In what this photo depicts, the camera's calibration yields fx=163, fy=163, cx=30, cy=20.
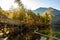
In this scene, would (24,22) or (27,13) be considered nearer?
(24,22)

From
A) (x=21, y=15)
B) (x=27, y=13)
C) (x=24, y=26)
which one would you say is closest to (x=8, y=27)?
(x=24, y=26)

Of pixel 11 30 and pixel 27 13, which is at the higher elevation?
pixel 27 13

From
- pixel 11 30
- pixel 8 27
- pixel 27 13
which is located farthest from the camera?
pixel 27 13

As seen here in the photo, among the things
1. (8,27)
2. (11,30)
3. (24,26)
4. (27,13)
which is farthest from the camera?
(27,13)

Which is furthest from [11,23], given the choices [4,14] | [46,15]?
[46,15]

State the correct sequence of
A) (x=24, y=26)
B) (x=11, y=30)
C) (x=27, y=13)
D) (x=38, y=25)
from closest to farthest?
(x=11, y=30) < (x=24, y=26) < (x=38, y=25) < (x=27, y=13)

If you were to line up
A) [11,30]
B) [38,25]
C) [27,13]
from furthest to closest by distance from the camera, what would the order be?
[27,13] < [38,25] < [11,30]

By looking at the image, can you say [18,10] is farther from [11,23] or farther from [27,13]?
[11,23]

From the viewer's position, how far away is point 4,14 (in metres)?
5.49

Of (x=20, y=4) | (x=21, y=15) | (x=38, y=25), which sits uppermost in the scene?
(x=20, y=4)

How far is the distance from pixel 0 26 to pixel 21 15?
4.22 feet

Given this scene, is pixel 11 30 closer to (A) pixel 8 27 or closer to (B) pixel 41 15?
(A) pixel 8 27

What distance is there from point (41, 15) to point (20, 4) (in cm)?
91

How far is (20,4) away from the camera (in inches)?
245
